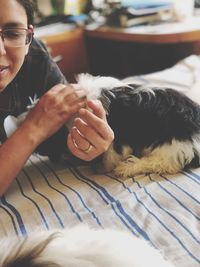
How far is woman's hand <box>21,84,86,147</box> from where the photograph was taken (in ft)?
3.29

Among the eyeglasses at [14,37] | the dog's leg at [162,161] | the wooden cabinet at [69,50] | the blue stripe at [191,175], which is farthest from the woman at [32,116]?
the wooden cabinet at [69,50]

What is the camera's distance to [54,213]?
91cm

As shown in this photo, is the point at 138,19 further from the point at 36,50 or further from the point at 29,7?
the point at 29,7

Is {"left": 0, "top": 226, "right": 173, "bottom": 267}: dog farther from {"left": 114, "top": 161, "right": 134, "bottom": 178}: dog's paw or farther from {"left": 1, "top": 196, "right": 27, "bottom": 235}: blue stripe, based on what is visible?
{"left": 114, "top": 161, "right": 134, "bottom": 178}: dog's paw

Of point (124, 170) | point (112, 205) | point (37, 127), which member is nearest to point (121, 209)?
point (112, 205)

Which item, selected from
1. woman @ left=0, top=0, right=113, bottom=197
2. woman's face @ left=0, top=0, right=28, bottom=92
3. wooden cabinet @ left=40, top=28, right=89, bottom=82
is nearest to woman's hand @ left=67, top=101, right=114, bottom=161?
woman @ left=0, top=0, right=113, bottom=197

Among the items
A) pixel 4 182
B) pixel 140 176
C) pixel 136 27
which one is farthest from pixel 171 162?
pixel 136 27

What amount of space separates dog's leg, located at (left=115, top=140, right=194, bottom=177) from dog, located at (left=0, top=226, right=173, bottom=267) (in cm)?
38

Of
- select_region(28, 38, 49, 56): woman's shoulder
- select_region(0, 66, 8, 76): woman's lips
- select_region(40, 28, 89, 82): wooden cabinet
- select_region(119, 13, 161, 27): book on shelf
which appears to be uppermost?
select_region(0, 66, 8, 76): woman's lips

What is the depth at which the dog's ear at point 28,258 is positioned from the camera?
550 millimetres

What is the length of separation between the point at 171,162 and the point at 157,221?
24 cm

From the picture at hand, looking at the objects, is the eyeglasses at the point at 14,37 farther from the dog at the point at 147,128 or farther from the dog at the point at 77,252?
the dog at the point at 77,252

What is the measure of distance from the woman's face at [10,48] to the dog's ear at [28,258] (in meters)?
0.51

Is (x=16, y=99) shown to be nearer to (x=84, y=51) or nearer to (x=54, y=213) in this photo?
(x=54, y=213)
